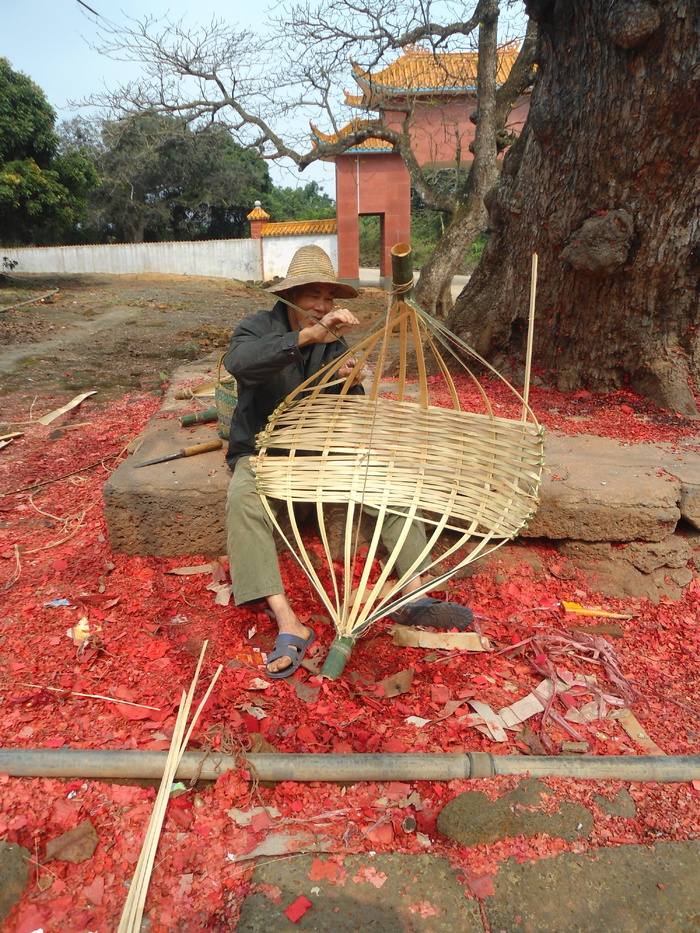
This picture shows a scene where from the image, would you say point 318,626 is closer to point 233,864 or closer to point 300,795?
point 300,795

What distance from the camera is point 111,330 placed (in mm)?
8875

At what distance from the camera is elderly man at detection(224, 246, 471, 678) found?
2143 mm

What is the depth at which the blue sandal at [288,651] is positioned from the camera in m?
1.96

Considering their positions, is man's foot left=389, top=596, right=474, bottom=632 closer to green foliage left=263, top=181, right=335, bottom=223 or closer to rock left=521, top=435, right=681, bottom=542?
rock left=521, top=435, right=681, bottom=542

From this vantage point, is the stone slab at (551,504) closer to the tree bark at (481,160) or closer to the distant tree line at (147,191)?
the tree bark at (481,160)

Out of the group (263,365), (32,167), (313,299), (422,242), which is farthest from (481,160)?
(422,242)

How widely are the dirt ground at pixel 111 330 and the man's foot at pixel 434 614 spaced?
4.39 ft

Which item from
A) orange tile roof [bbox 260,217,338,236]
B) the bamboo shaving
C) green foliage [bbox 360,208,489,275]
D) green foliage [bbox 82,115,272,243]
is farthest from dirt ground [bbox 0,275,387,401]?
green foliage [bbox 360,208,489,275]

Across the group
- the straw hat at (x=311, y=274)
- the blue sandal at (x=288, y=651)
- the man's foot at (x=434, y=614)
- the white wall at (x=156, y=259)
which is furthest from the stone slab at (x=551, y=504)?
the white wall at (x=156, y=259)

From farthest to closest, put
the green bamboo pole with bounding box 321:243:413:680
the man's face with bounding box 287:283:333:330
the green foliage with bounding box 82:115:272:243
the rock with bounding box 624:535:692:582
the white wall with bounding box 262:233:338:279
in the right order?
the green foliage with bounding box 82:115:272:243 → the white wall with bounding box 262:233:338:279 → the rock with bounding box 624:535:692:582 → the man's face with bounding box 287:283:333:330 → the green bamboo pole with bounding box 321:243:413:680

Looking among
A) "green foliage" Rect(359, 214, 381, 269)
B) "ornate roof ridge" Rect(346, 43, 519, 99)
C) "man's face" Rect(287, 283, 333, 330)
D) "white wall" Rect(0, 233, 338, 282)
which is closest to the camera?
"man's face" Rect(287, 283, 333, 330)

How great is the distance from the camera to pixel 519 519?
2230mm

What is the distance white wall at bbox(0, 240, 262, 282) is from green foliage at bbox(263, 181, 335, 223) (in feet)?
18.1

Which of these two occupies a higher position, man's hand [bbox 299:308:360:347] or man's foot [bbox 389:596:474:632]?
man's hand [bbox 299:308:360:347]
